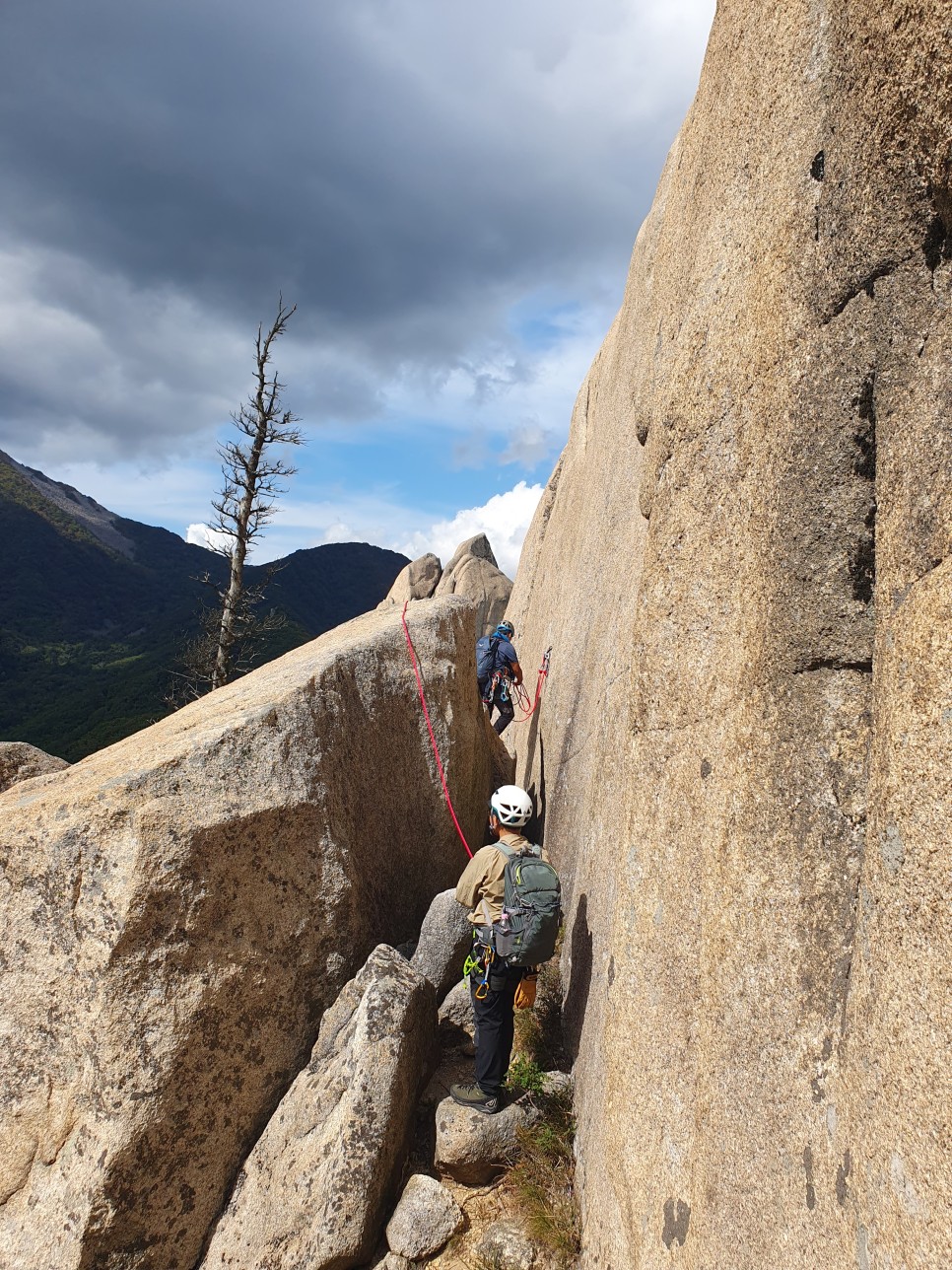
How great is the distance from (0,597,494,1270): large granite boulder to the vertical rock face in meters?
2.69

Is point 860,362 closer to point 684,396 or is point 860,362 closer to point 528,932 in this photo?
point 684,396

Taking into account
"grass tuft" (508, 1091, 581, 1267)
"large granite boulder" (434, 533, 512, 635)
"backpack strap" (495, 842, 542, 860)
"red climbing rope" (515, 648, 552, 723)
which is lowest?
"grass tuft" (508, 1091, 581, 1267)

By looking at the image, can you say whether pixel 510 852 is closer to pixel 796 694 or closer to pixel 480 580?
pixel 796 694

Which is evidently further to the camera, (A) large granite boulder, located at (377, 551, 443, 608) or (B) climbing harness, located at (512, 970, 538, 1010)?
(A) large granite boulder, located at (377, 551, 443, 608)

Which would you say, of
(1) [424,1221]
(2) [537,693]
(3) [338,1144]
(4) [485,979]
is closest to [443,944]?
(4) [485,979]

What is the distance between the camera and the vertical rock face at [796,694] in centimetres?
231

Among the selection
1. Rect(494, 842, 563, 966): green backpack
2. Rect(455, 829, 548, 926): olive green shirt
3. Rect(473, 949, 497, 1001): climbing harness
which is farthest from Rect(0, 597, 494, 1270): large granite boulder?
Rect(494, 842, 563, 966): green backpack

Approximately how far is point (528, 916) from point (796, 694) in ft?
11.5

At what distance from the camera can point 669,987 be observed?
3.76m

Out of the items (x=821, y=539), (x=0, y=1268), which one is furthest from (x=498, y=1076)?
(x=821, y=539)

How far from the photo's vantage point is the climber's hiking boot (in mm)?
6000

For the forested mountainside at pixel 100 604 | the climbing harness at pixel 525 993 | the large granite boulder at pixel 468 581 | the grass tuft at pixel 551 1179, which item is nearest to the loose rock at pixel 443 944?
the climbing harness at pixel 525 993

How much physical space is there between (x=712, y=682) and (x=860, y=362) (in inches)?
57.9

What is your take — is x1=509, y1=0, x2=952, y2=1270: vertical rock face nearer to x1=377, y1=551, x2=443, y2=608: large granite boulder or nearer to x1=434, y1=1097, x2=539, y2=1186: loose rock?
x1=434, y1=1097, x2=539, y2=1186: loose rock
